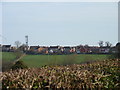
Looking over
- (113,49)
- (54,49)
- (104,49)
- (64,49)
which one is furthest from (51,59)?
(104,49)

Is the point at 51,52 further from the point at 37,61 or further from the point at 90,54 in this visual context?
the point at 90,54

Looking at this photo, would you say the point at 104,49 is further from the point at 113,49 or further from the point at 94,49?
the point at 94,49

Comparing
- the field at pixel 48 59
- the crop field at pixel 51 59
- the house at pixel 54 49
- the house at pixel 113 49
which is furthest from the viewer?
the house at pixel 113 49

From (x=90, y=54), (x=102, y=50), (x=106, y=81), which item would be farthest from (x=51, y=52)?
(x=106, y=81)

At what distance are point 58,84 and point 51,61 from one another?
7568 millimetres

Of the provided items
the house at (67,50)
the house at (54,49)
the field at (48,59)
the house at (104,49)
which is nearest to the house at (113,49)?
the house at (104,49)

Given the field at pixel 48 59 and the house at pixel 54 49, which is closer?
the field at pixel 48 59

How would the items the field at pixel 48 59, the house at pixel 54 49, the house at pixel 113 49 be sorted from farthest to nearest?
the house at pixel 113 49
the house at pixel 54 49
the field at pixel 48 59

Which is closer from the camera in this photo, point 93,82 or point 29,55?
point 93,82

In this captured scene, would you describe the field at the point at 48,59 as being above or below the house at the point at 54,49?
below

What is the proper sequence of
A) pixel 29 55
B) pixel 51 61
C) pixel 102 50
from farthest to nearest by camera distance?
pixel 102 50, pixel 29 55, pixel 51 61

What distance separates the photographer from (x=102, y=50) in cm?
1483

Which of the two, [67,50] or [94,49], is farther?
[94,49]

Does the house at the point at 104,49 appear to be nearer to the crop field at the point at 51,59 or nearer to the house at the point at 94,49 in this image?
the house at the point at 94,49
